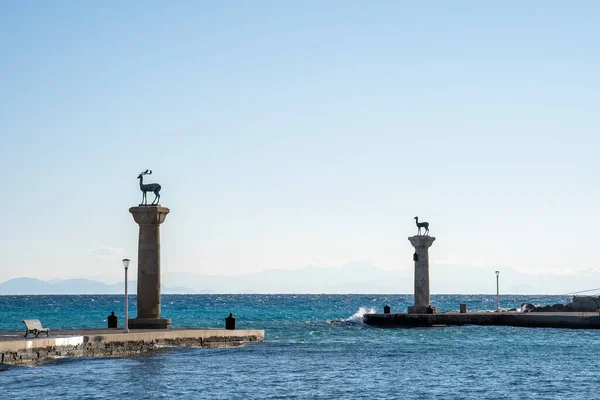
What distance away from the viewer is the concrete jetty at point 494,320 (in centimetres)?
6762

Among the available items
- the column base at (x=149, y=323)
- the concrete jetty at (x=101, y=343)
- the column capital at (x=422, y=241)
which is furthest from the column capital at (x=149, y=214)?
the column capital at (x=422, y=241)

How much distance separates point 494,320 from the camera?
71.5 m

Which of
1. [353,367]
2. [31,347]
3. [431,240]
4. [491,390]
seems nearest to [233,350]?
[353,367]

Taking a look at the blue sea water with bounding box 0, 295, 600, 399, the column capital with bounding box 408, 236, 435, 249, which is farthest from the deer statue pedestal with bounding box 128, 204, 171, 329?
the column capital with bounding box 408, 236, 435, 249

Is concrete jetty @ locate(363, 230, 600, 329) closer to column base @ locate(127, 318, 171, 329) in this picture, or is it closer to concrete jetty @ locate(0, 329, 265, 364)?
concrete jetty @ locate(0, 329, 265, 364)

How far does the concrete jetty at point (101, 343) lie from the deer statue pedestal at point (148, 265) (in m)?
2.45

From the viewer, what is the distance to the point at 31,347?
3594cm

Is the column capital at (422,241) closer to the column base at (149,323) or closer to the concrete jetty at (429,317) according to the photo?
the concrete jetty at (429,317)

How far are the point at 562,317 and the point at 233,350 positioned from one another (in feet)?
105

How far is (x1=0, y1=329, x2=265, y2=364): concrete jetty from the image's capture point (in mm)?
35444

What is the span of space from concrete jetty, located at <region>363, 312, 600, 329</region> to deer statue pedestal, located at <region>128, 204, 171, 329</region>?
88.5ft

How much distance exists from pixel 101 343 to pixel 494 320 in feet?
128

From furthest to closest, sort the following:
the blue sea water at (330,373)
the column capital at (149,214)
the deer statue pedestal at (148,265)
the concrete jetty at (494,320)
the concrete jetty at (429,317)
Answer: the concrete jetty at (429,317), the concrete jetty at (494,320), the deer statue pedestal at (148,265), the column capital at (149,214), the blue sea water at (330,373)

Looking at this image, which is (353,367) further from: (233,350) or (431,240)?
(431,240)
